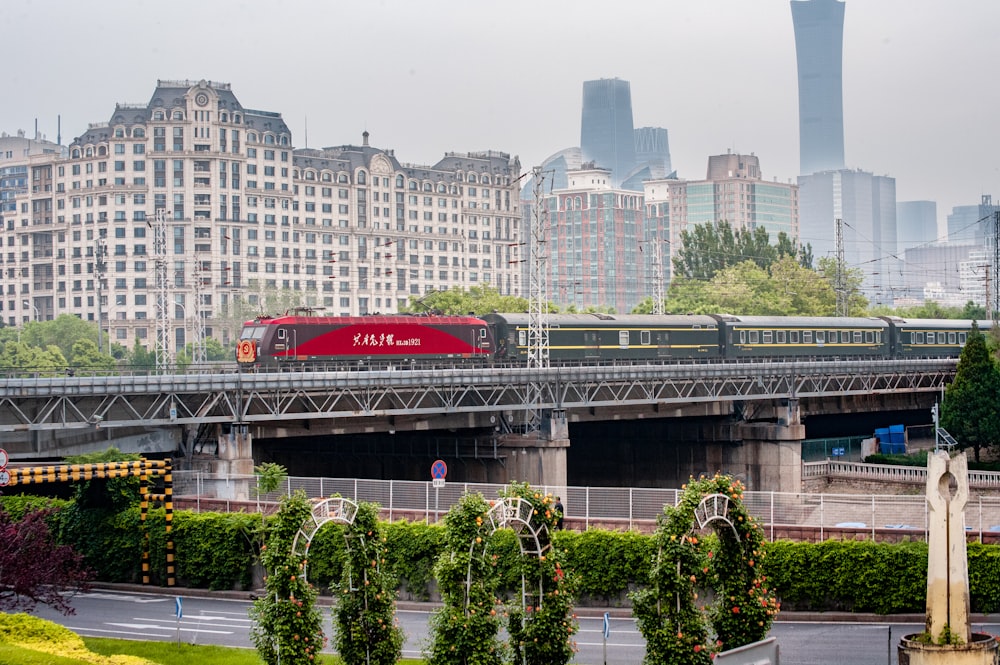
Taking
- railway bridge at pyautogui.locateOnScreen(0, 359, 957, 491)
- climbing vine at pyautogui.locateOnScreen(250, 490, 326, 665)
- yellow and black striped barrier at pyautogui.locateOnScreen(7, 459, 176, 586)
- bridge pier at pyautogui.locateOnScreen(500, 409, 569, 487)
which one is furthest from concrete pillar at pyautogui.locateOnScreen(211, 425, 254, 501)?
climbing vine at pyautogui.locateOnScreen(250, 490, 326, 665)

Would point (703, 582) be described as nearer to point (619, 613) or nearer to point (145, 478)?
point (619, 613)

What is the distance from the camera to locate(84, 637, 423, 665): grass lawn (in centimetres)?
3136

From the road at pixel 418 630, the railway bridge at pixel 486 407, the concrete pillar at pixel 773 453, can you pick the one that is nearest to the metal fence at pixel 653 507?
the road at pixel 418 630

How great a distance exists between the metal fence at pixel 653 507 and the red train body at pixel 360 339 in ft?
77.0

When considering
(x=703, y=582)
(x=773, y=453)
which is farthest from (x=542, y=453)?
(x=703, y=582)

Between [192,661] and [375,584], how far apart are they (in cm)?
739

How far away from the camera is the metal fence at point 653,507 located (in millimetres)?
40156

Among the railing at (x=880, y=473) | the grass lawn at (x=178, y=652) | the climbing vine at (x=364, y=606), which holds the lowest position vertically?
the grass lawn at (x=178, y=652)

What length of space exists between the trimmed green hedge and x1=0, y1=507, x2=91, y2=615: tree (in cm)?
501

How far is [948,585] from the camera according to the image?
82.4ft

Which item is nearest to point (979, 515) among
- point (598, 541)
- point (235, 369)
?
point (598, 541)

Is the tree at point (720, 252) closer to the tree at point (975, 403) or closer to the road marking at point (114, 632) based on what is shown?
the tree at point (975, 403)

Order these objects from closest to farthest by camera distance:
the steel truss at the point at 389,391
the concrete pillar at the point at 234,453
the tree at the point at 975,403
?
the steel truss at the point at 389,391 < the concrete pillar at the point at 234,453 < the tree at the point at 975,403

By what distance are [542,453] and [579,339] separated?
635 inches
